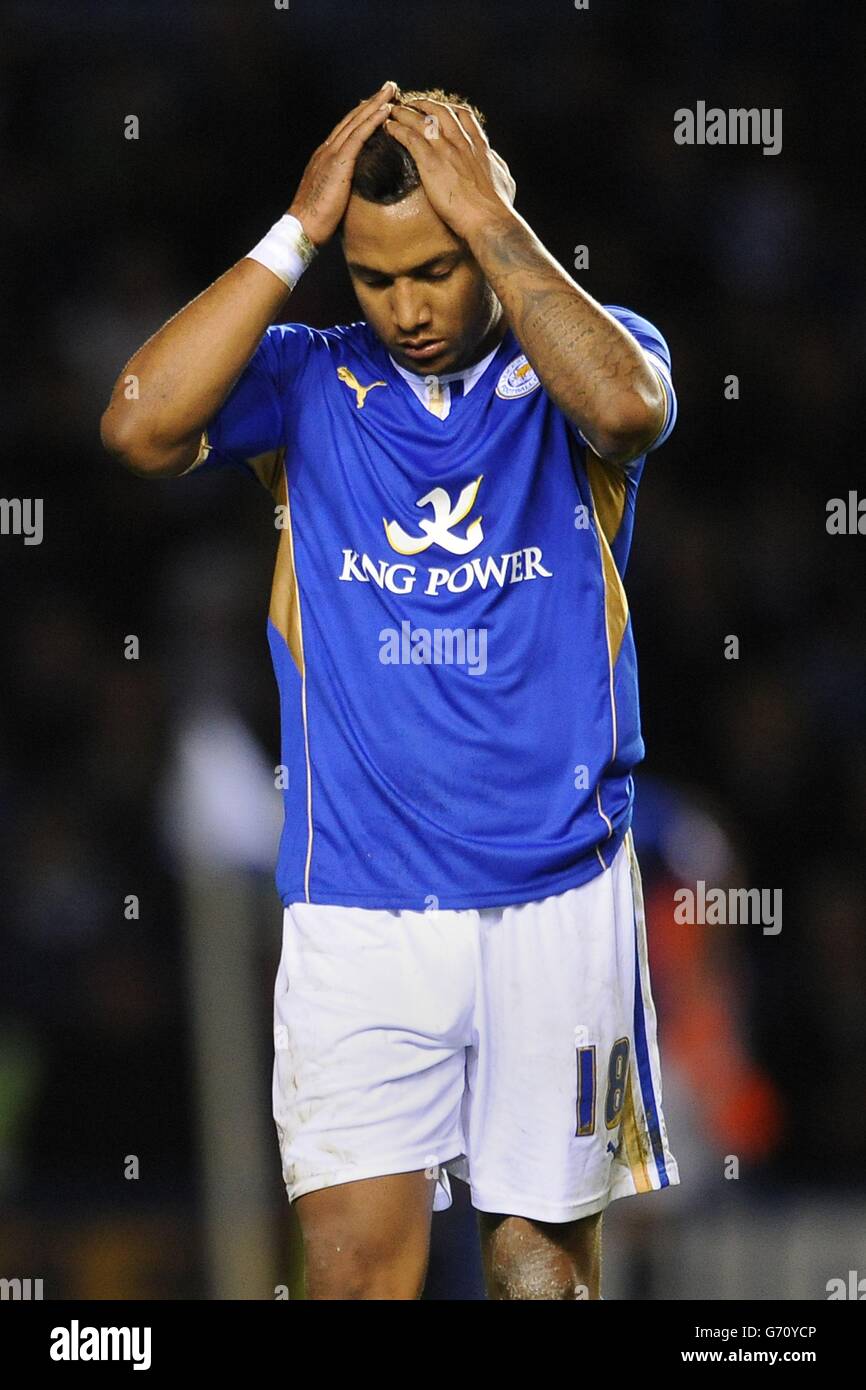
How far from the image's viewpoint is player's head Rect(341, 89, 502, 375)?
8.52 ft

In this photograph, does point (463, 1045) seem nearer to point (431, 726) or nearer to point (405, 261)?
point (431, 726)

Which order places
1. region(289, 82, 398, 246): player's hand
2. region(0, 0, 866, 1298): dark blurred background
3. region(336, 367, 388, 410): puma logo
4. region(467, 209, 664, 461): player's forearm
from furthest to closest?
region(0, 0, 866, 1298): dark blurred background, region(336, 367, 388, 410): puma logo, region(289, 82, 398, 246): player's hand, region(467, 209, 664, 461): player's forearm

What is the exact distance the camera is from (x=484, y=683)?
105 inches

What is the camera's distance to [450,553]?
8.84ft

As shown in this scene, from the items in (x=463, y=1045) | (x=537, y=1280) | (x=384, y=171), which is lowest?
(x=537, y=1280)

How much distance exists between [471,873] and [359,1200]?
48 cm

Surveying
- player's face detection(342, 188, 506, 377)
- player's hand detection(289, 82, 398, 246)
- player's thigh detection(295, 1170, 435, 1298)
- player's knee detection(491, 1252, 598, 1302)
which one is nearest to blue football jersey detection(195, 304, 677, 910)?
player's face detection(342, 188, 506, 377)

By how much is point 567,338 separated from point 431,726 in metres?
0.57

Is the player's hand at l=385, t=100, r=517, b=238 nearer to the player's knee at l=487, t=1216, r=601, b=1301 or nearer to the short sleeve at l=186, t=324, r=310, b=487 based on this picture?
the short sleeve at l=186, t=324, r=310, b=487

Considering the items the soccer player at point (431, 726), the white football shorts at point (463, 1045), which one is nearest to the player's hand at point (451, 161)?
the soccer player at point (431, 726)

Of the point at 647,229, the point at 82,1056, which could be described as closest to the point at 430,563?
the point at 82,1056

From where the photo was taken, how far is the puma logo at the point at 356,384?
278 centimetres

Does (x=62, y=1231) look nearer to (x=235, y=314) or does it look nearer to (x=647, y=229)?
(x=235, y=314)

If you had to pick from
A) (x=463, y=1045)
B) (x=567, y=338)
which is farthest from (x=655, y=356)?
(x=463, y=1045)
